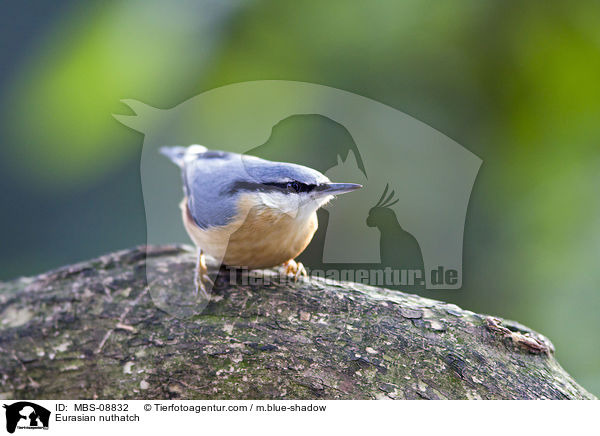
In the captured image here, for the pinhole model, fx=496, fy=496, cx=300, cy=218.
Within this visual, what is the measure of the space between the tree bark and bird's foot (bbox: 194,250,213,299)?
35mm

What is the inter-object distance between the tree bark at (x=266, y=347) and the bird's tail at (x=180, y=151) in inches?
26.3

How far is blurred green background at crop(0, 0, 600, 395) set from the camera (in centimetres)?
191

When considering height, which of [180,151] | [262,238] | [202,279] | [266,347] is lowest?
[266,347]

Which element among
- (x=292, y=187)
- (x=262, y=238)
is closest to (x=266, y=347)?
(x=262, y=238)

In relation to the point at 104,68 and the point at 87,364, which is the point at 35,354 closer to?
the point at 87,364

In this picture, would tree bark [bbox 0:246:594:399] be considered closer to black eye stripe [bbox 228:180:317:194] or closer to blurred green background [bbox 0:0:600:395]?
black eye stripe [bbox 228:180:317:194]

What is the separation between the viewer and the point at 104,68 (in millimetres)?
1978

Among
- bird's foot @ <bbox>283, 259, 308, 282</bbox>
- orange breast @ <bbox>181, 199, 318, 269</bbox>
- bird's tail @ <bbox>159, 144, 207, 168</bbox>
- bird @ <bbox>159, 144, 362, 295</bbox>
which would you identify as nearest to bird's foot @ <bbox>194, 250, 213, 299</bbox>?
bird @ <bbox>159, 144, 362, 295</bbox>

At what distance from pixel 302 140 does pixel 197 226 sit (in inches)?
21.3
